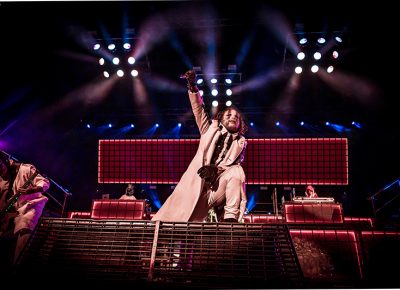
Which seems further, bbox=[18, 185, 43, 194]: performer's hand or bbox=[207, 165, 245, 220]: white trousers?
bbox=[18, 185, 43, 194]: performer's hand

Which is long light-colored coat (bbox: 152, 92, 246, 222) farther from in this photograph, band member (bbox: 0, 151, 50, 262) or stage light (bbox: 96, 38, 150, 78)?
stage light (bbox: 96, 38, 150, 78)

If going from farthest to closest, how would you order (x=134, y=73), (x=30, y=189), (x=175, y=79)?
(x=175, y=79) → (x=134, y=73) → (x=30, y=189)

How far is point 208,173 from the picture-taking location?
3518mm

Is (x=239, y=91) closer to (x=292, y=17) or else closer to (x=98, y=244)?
(x=292, y=17)

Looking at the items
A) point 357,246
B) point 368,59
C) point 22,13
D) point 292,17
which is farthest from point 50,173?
point 368,59

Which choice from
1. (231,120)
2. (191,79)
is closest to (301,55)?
(231,120)

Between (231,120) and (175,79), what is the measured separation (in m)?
5.58

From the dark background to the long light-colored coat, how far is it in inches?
160

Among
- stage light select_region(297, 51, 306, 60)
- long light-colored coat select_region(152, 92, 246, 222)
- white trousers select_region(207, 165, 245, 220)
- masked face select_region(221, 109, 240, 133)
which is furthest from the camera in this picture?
stage light select_region(297, 51, 306, 60)

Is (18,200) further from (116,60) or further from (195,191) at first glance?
(116,60)

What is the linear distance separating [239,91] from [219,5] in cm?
285

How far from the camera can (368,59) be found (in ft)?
25.5

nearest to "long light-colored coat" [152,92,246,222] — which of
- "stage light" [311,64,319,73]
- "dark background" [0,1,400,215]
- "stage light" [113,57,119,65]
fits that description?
"dark background" [0,1,400,215]

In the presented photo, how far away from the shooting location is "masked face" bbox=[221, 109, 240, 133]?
13.0ft
